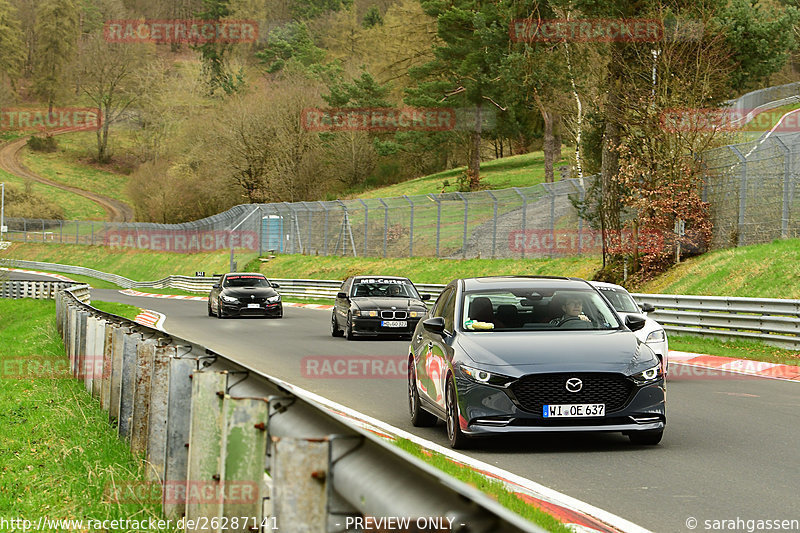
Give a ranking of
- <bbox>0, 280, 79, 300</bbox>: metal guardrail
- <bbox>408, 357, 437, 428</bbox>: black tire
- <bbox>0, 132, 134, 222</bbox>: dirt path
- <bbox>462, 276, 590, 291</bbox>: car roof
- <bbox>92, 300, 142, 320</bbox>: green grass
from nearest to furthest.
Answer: <bbox>462, 276, 590, 291</bbox>: car roof < <bbox>408, 357, 437, 428</bbox>: black tire < <bbox>92, 300, 142, 320</bbox>: green grass < <bbox>0, 280, 79, 300</bbox>: metal guardrail < <bbox>0, 132, 134, 222</bbox>: dirt path

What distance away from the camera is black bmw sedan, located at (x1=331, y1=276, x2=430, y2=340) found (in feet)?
80.2

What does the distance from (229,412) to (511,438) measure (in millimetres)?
6639

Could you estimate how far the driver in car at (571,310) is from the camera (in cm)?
1084

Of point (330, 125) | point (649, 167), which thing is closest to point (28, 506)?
point (649, 167)

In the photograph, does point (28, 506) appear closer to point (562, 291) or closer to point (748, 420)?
point (562, 291)

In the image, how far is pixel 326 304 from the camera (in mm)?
46000

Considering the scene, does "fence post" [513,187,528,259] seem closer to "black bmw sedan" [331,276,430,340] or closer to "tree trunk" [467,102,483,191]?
"black bmw sedan" [331,276,430,340]
